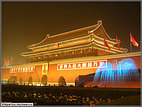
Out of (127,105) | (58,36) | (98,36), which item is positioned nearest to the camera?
(127,105)

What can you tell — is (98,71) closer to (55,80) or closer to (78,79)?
(78,79)

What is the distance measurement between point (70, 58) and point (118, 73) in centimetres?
759

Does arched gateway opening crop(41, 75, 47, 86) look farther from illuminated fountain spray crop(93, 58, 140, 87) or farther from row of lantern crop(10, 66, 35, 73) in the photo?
illuminated fountain spray crop(93, 58, 140, 87)

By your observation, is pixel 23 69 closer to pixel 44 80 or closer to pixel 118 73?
pixel 44 80

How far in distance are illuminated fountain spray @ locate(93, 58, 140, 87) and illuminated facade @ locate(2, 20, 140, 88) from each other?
520 millimetres

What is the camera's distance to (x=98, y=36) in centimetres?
2356

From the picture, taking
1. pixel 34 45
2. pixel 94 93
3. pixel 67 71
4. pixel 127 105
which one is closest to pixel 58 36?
pixel 34 45

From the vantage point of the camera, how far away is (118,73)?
1516 cm

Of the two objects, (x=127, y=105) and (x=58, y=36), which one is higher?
(x=58, y=36)

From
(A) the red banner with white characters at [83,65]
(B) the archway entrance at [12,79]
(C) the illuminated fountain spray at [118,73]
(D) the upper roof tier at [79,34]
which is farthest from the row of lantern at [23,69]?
(C) the illuminated fountain spray at [118,73]

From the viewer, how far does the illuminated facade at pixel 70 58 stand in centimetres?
1842

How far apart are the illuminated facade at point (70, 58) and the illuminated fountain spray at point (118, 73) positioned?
20.5 inches

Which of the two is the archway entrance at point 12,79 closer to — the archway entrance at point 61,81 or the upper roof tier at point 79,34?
the upper roof tier at point 79,34

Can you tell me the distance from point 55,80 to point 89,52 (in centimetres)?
582
